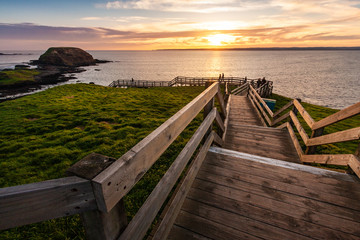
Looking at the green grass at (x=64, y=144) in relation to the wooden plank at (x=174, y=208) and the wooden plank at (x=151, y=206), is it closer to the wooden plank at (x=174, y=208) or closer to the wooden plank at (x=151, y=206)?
the wooden plank at (x=174, y=208)

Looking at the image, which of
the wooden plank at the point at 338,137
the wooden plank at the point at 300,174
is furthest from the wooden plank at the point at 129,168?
the wooden plank at the point at 338,137

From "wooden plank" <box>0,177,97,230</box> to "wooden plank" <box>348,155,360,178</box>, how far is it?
3.64 m

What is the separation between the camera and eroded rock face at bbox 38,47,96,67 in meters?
93.4

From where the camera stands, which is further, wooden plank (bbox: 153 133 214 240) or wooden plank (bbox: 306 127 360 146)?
wooden plank (bbox: 306 127 360 146)

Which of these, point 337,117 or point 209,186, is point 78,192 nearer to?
point 209,186

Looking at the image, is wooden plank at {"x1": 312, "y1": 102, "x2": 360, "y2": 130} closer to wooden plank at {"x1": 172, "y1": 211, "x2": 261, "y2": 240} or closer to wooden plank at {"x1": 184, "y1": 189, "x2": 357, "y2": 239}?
wooden plank at {"x1": 184, "y1": 189, "x2": 357, "y2": 239}

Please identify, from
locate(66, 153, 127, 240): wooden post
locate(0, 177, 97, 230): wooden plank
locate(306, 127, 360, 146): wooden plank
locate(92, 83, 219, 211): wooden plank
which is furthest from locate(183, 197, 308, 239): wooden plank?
locate(306, 127, 360, 146): wooden plank

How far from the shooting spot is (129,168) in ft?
3.46

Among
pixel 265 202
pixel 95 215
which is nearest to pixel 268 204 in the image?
pixel 265 202

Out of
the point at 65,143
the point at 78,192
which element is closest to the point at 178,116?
the point at 78,192

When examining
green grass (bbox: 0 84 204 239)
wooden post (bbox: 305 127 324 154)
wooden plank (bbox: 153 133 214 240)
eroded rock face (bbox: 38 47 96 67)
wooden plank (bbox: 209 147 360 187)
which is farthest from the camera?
eroded rock face (bbox: 38 47 96 67)

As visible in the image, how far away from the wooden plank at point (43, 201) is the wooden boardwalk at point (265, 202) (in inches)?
56.9

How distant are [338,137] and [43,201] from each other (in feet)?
13.4

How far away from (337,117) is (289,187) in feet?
5.40
